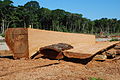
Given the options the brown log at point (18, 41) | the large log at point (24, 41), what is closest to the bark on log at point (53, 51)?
the large log at point (24, 41)

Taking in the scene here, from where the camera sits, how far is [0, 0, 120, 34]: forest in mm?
54844

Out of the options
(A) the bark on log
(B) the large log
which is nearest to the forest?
(B) the large log

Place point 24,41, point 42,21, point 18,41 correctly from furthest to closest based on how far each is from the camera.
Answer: point 42,21, point 18,41, point 24,41

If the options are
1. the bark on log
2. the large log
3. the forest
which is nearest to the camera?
the bark on log

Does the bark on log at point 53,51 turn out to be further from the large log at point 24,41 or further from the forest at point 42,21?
the forest at point 42,21

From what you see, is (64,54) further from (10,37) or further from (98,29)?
(98,29)

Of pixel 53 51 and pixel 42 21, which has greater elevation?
pixel 42 21

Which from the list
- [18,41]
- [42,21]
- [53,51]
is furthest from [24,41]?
[42,21]

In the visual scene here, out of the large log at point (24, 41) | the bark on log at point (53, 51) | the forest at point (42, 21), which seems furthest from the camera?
the forest at point (42, 21)

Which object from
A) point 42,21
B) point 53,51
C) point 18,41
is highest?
point 42,21

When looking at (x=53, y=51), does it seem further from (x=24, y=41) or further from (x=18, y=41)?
(x=18, y=41)

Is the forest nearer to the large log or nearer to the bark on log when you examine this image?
the large log

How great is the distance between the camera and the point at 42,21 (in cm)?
7375

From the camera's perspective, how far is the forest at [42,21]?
5484 cm
